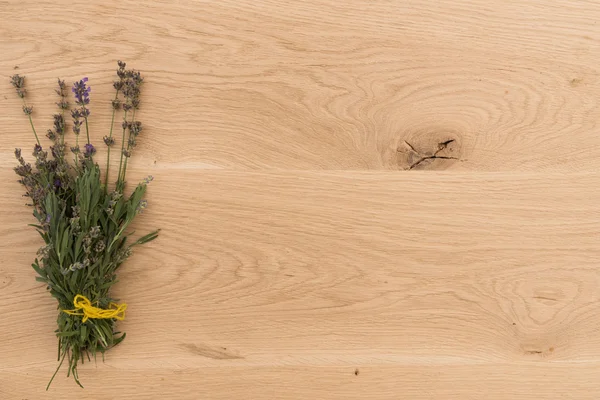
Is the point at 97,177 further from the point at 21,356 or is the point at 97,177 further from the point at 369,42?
the point at 369,42

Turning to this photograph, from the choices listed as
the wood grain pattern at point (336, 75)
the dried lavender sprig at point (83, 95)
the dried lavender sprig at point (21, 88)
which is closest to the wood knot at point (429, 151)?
the wood grain pattern at point (336, 75)

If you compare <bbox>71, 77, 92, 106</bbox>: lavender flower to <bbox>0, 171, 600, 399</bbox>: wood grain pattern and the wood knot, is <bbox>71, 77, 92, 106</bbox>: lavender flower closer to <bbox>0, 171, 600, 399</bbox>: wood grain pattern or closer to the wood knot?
<bbox>0, 171, 600, 399</bbox>: wood grain pattern

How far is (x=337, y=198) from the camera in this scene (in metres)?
1.18

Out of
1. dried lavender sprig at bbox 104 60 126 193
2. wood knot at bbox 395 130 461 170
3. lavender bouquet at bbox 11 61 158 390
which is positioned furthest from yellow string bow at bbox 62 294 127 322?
wood knot at bbox 395 130 461 170

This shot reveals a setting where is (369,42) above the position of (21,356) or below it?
above

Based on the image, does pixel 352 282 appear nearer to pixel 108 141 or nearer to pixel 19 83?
pixel 108 141

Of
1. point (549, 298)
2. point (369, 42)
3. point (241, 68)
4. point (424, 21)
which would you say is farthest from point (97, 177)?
point (549, 298)

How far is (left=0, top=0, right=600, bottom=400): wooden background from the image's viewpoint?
115 cm

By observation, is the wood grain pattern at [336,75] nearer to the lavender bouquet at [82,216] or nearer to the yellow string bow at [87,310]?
the lavender bouquet at [82,216]

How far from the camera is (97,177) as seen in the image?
3.57ft

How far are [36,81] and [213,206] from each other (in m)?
0.46

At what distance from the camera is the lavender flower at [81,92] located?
1087mm

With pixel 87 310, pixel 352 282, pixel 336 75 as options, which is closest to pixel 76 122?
pixel 87 310

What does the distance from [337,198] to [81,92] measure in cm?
58
